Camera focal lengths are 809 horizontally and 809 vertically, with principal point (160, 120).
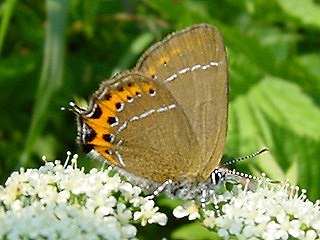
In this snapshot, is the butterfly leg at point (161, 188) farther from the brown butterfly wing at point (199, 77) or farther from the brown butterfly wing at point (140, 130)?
the brown butterfly wing at point (199, 77)

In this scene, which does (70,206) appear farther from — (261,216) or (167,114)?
(261,216)

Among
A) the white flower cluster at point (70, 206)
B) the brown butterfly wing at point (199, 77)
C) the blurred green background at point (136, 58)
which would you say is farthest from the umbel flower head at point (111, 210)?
the blurred green background at point (136, 58)

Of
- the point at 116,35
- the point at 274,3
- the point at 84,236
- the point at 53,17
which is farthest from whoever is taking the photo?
the point at 116,35

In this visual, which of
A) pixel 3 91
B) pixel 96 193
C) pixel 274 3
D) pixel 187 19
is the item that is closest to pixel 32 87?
pixel 3 91

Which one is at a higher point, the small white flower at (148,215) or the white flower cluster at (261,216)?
the small white flower at (148,215)

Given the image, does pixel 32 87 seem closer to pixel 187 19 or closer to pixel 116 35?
pixel 116 35

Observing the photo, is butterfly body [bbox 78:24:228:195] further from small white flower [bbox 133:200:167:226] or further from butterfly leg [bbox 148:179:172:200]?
small white flower [bbox 133:200:167:226]

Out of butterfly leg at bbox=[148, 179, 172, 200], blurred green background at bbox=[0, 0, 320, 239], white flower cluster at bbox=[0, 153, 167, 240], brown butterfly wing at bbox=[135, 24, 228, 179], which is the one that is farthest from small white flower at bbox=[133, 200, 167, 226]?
blurred green background at bbox=[0, 0, 320, 239]
